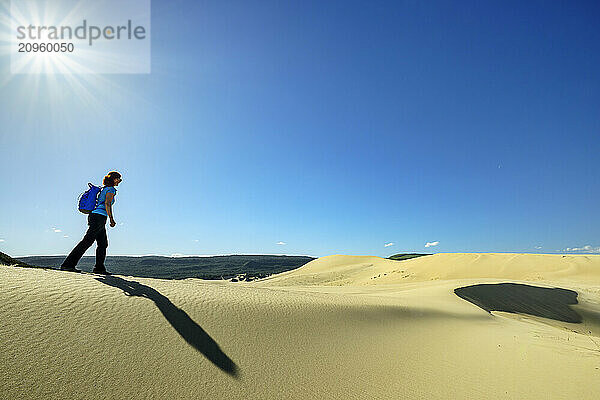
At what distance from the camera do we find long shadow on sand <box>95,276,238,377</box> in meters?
3.10

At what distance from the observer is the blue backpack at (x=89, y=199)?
560cm

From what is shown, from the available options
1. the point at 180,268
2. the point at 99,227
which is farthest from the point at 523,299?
the point at 180,268

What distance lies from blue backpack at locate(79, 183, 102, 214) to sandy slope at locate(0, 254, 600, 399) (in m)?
1.52

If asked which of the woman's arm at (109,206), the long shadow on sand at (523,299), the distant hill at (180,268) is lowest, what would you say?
the distant hill at (180,268)

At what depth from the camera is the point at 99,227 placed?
563 centimetres

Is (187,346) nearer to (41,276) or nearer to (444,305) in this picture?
(41,276)

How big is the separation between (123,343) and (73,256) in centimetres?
356

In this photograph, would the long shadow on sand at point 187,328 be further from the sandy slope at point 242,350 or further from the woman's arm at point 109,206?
the woman's arm at point 109,206

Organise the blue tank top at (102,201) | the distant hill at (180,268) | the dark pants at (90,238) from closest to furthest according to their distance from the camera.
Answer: the dark pants at (90,238) → the blue tank top at (102,201) → the distant hill at (180,268)

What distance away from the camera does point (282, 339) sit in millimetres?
3924

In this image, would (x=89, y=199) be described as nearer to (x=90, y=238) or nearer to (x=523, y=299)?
(x=90, y=238)

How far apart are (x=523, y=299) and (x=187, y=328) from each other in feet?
41.9

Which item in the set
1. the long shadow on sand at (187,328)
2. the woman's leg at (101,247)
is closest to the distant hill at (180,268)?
the woman's leg at (101,247)

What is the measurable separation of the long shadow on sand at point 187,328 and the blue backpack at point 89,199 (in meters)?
1.77
